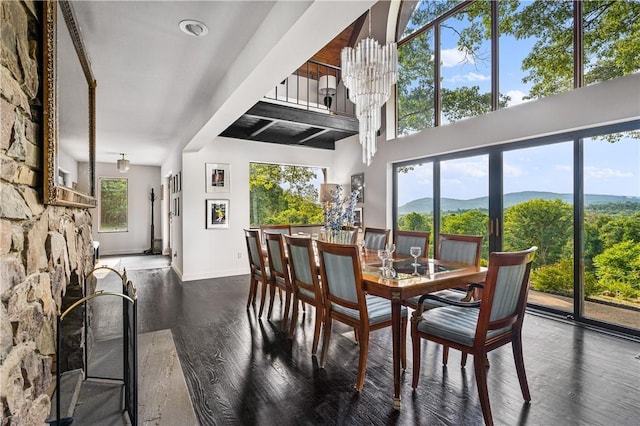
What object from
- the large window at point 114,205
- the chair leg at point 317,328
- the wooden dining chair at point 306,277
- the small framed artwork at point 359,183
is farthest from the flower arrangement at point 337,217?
the large window at point 114,205

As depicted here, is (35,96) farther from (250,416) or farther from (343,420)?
(343,420)

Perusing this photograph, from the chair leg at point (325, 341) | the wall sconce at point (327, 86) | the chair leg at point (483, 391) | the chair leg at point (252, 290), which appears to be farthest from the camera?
the wall sconce at point (327, 86)

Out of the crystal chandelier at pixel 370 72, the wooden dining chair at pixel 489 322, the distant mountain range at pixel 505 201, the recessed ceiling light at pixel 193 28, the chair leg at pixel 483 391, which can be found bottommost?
the chair leg at pixel 483 391

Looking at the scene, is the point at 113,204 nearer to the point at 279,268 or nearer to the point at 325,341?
the point at 279,268

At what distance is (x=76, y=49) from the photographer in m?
2.02

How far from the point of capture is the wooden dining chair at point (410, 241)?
363 centimetres

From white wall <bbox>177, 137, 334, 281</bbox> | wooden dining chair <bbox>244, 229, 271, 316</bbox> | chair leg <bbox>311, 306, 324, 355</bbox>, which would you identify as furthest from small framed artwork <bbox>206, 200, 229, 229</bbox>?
chair leg <bbox>311, 306, 324, 355</bbox>

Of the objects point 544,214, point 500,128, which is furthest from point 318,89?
point 544,214

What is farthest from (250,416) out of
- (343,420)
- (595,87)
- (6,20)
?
(595,87)

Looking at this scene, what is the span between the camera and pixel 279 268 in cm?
347

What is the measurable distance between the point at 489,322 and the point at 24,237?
92.3 inches

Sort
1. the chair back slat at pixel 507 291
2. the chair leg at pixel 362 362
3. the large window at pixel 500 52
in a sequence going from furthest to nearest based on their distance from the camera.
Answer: the large window at pixel 500 52 < the chair leg at pixel 362 362 < the chair back slat at pixel 507 291

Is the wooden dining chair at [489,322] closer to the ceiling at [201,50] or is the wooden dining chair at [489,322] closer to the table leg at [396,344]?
the table leg at [396,344]

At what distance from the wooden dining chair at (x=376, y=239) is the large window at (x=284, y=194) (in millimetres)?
2639
